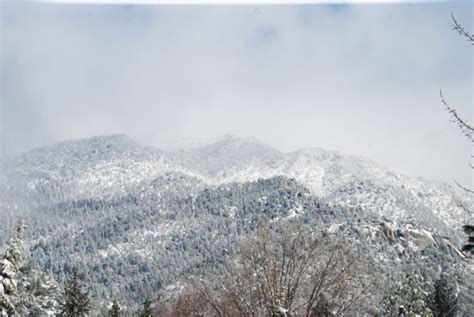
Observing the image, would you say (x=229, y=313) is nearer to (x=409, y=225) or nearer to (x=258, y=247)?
(x=258, y=247)

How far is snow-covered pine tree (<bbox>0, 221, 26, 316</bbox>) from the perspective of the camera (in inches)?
835

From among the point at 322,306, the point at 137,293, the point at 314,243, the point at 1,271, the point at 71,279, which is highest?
the point at 314,243

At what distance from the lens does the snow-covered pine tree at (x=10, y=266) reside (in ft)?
69.6

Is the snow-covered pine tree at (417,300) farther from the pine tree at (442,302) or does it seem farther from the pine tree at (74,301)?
the pine tree at (74,301)

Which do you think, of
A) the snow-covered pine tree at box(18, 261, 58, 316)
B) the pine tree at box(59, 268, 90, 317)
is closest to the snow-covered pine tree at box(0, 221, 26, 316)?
the pine tree at box(59, 268, 90, 317)

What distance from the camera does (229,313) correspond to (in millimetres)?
16219

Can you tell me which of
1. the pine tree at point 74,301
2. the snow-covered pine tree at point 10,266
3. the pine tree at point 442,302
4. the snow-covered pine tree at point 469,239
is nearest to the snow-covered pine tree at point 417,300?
the pine tree at point 442,302

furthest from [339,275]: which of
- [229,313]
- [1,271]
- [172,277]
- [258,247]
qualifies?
[172,277]

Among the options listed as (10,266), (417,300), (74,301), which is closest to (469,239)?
(10,266)

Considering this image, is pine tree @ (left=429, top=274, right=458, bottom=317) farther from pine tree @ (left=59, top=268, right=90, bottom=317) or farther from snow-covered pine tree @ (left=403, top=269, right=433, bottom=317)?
pine tree @ (left=59, top=268, right=90, bottom=317)

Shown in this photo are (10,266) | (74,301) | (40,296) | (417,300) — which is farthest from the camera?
(40,296)

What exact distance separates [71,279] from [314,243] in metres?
34.9

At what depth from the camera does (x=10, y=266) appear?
21312 mm

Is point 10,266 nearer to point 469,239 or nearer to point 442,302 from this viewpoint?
point 469,239
